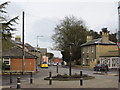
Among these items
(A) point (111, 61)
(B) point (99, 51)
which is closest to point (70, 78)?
(A) point (111, 61)

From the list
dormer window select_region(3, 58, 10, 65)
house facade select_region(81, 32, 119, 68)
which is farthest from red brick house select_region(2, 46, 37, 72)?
house facade select_region(81, 32, 119, 68)

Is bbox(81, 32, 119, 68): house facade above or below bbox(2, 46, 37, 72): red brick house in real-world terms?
above

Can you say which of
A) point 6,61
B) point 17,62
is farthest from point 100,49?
point 6,61

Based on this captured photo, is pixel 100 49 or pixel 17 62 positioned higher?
pixel 100 49

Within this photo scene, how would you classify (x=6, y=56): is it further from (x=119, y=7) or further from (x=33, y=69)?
(x=119, y=7)

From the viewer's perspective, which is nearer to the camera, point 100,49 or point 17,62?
point 17,62

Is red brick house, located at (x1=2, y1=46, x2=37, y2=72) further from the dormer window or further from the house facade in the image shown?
the house facade

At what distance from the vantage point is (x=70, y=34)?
7538 cm

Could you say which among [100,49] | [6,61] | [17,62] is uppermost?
[100,49]

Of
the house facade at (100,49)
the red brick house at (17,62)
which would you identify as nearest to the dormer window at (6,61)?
the red brick house at (17,62)

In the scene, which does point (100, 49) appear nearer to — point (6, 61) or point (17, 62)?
point (17, 62)

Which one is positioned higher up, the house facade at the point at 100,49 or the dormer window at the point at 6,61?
the house facade at the point at 100,49

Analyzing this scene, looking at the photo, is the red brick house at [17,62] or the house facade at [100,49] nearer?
the red brick house at [17,62]

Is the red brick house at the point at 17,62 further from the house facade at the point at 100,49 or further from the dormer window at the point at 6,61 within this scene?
the house facade at the point at 100,49
